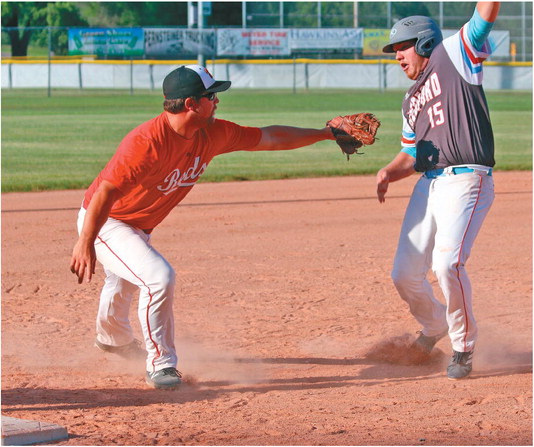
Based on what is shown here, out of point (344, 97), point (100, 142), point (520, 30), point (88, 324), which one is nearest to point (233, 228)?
point (88, 324)

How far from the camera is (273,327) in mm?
6109

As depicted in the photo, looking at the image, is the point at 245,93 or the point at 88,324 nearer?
the point at 88,324

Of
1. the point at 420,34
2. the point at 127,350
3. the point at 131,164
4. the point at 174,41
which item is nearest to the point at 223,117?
the point at 174,41

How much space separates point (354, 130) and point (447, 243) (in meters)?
0.89

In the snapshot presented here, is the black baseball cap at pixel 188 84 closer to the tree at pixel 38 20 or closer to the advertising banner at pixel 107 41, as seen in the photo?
the advertising banner at pixel 107 41

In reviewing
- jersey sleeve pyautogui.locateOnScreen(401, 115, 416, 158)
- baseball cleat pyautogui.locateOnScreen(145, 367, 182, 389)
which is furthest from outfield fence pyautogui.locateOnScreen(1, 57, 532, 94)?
baseball cleat pyautogui.locateOnScreen(145, 367, 182, 389)

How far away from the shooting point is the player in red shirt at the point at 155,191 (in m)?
4.46

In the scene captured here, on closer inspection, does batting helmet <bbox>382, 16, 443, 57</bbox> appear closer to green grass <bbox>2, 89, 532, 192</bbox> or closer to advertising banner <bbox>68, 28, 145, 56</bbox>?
green grass <bbox>2, 89, 532, 192</bbox>

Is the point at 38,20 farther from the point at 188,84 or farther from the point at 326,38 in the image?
the point at 188,84

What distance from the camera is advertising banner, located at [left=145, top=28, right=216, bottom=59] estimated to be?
3822 centimetres

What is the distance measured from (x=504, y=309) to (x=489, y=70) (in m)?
36.8

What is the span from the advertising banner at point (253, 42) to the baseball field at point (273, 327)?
27.5 metres

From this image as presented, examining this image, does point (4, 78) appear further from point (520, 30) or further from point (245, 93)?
point (520, 30)

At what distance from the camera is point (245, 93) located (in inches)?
1442
